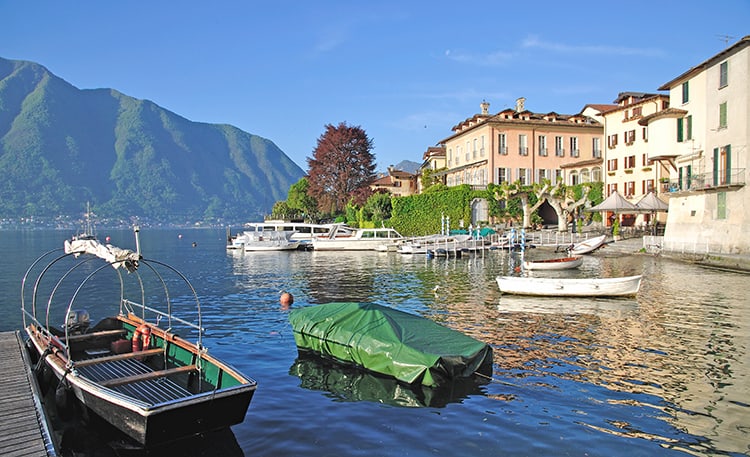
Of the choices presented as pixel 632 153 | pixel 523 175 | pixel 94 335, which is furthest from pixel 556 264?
pixel 523 175

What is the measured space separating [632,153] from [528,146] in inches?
491

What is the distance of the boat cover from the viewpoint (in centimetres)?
1188

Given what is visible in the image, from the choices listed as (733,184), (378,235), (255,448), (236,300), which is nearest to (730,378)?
(255,448)

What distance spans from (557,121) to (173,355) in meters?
61.7

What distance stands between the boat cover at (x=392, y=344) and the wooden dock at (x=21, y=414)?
661 centimetres

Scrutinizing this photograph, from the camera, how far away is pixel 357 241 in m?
58.4

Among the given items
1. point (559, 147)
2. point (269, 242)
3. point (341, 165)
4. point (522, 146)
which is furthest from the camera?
point (341, 165)

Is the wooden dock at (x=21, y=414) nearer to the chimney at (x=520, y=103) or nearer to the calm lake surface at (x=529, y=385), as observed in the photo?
the calm lake surface at (x=529, y=385)

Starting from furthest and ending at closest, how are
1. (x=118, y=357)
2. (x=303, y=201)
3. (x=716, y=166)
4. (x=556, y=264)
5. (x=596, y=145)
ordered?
1. (x=303, y=201)
2. (x=596, y=145)
3. (x=716, y=166)
4. (x=556, y=264)
5. (x=118, y=357)

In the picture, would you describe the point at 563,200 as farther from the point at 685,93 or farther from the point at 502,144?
the point at 685,93

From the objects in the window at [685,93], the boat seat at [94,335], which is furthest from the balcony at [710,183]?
the boat seat at [94,335]

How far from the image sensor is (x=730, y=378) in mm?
12531

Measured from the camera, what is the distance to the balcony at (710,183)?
1330 inches

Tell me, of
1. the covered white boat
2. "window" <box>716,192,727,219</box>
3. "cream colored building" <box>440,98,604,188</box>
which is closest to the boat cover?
"window" <box>716,192,727,219</box>
